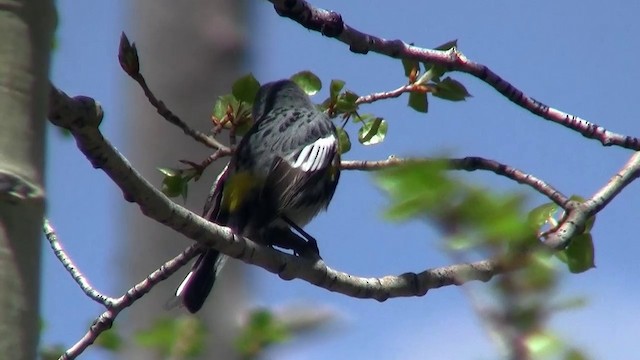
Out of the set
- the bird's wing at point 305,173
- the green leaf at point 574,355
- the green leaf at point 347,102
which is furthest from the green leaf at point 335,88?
the green leaf at point 574,355

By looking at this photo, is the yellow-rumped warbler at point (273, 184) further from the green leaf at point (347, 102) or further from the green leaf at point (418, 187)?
the green leaf at point (418, 187)

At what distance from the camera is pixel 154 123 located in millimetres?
4211

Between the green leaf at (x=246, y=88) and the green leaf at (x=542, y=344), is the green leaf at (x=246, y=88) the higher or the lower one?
the lower one

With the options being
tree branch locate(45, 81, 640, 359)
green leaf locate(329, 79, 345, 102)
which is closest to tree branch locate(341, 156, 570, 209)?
tree branch locate(45, 81, 640, 359)

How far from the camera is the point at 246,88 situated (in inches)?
128

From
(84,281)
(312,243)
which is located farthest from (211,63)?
(84,281)

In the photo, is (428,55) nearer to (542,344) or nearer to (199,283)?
(199,283)

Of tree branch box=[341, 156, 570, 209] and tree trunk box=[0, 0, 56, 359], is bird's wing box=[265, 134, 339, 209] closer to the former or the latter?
tree branch box=[341, 156, 570, 209]

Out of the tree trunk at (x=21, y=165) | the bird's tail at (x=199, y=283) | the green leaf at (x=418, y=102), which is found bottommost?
the bird's tail at (x=199, y=283)

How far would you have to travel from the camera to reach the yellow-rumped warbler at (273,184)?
3.59 meters

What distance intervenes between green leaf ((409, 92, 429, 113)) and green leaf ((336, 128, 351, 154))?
257 mm

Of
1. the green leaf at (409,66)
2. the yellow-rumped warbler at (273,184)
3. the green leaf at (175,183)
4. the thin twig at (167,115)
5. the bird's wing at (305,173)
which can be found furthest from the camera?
the bird's wing at (305,173)

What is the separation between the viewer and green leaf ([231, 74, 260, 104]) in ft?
10.6

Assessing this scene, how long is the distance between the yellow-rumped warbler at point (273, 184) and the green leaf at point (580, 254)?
91 cm
